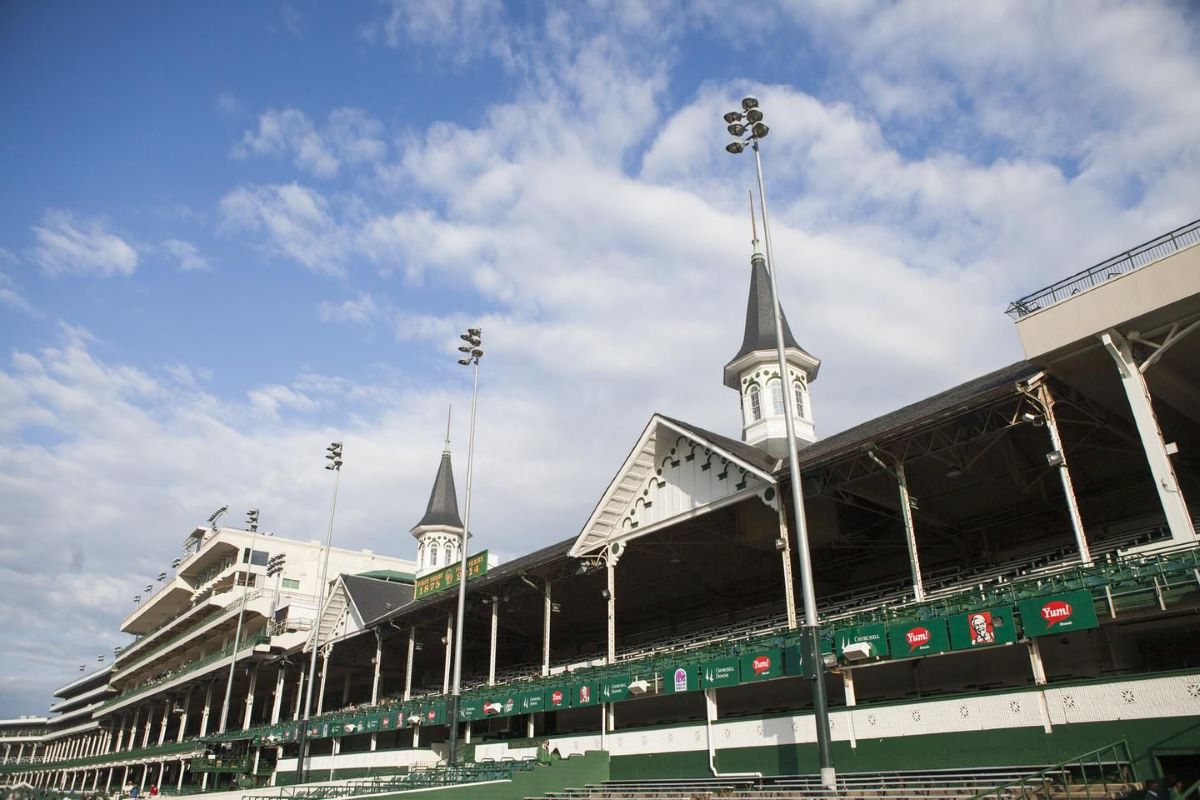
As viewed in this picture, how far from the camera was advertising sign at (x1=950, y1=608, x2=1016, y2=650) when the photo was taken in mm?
19984

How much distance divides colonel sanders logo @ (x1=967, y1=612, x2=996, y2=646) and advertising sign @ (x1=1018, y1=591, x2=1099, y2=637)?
75cm

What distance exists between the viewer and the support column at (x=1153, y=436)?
18.8m

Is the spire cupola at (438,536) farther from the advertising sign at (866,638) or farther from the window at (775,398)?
the advertising sign at (866,638)

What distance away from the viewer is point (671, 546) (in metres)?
37.8

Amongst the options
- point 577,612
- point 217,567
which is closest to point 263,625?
point 217,567

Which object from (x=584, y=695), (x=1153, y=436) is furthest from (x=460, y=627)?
(x=1153, y=436)

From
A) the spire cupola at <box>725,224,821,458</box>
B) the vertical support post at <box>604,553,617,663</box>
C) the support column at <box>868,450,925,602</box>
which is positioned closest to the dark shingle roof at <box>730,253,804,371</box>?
the spire cupola at <box>725,224,821,458</box>

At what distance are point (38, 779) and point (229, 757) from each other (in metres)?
80.7

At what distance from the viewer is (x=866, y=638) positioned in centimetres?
2291

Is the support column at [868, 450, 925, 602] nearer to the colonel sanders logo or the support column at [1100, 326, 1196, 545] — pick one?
the colonel sanders logo

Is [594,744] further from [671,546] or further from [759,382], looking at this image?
[759,382]

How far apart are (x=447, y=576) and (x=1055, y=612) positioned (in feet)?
116

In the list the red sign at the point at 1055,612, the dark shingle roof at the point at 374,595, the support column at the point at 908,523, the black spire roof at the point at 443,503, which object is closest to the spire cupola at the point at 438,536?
the black spire roof at the point at 443,503

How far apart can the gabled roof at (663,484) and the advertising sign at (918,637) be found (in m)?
8.14
